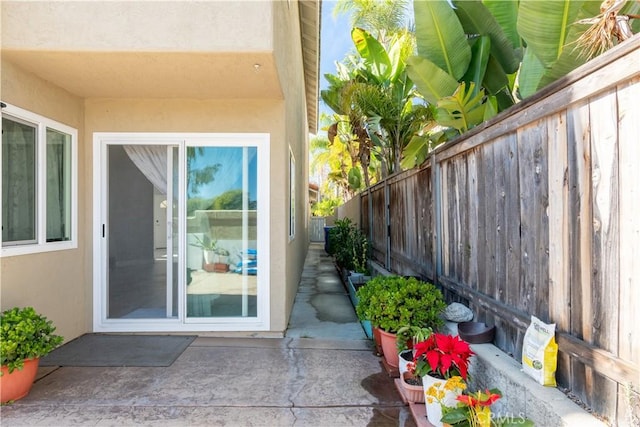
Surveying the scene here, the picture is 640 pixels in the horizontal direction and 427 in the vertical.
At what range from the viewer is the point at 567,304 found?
6.95 ft

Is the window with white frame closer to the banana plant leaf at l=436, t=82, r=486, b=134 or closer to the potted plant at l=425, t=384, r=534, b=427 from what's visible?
the potted plant at l=425, t=384, r=534, b=427

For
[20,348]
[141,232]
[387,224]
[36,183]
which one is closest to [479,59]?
[387,224]

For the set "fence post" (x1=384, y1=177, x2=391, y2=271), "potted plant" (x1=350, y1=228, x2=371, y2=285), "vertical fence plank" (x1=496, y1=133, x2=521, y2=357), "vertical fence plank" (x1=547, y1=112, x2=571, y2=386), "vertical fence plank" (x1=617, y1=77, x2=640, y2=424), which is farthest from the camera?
"potted plant" (x1=350, y1=228, x2=371, y2=285)

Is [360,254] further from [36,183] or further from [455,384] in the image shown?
[36,183]

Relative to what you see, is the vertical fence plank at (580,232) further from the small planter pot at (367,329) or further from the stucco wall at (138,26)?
the small planter pot at (367,329)

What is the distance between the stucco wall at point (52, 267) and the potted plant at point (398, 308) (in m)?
3.51

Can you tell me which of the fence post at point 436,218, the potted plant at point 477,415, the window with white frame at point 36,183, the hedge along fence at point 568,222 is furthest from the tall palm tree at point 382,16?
the potted plant at point 477,415

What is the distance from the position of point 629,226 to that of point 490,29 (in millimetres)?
3276

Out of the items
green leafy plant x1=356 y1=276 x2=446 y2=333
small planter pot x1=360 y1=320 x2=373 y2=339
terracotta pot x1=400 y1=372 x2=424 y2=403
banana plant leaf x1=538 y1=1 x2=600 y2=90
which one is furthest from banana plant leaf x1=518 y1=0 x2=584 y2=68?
small planter pot x1=360 y1=320 x2=373 y2=339

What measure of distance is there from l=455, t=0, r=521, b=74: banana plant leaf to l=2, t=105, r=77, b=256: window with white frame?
4.89 metres

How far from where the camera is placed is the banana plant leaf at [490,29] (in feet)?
13.3

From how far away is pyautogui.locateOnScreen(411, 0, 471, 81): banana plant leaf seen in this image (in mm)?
3953

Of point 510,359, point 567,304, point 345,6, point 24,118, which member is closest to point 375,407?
point 510,359

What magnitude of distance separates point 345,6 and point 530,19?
31.7 feet
